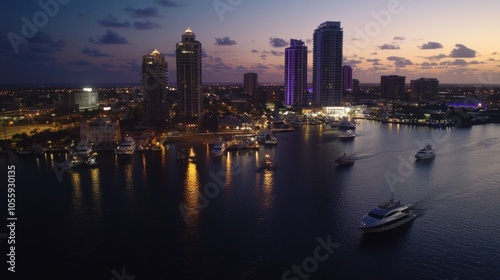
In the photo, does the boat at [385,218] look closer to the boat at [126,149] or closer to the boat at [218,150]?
the boat at [218,150]

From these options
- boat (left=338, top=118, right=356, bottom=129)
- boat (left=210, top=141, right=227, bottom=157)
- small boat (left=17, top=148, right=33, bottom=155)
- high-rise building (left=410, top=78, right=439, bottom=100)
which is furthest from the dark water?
high-rise building (left=410, top=78, right=439, bottom=100)

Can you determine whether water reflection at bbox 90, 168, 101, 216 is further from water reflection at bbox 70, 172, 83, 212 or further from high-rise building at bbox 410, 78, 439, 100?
high-rise building at bbox 410, 78, 439, 100

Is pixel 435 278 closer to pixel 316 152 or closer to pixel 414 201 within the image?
pixel 414 201

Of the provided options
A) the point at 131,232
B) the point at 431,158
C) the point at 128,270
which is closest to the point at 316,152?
the point at 431,158

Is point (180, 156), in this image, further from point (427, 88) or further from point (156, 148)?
point (427, 88)

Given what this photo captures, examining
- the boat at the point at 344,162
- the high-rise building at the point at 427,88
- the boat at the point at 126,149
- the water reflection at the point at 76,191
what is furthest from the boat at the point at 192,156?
the high-rise building at the point at 427,88

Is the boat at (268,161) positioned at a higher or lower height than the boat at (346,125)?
lower

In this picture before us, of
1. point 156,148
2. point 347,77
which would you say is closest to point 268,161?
point 156,148
